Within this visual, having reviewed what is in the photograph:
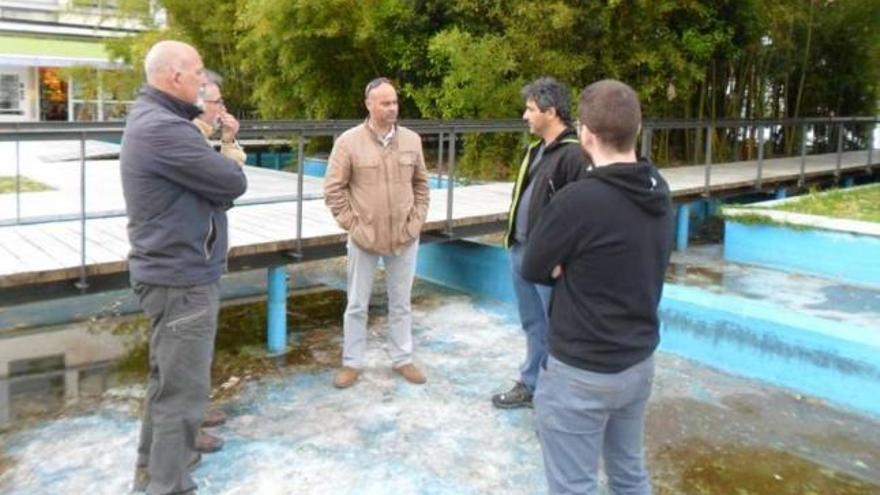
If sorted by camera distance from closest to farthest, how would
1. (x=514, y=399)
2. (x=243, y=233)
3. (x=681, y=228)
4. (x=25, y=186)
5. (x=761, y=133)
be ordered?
(x=514, y=399) → (x=243, y=233) → (x=681, y=228) → (x=761, y=133) → (x=25, y=186)

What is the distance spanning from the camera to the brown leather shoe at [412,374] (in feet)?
12.8

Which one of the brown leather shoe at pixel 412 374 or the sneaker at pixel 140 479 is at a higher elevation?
the brown leather shoe at pixel 412 374

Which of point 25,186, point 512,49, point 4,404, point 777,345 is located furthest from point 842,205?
point 25,186

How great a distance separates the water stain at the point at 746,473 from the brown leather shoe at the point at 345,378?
143cm

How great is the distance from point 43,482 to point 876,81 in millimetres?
12902

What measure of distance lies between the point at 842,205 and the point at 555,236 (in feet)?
20.0

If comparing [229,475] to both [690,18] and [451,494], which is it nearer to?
[451,494]

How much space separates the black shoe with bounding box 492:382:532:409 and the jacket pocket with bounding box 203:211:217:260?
1611 mm

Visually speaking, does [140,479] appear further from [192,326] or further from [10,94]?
[10,94]

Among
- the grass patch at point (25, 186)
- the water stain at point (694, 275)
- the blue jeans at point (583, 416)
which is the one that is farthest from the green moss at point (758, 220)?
the grass patch at point (25, 186)

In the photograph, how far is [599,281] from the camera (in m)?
1.89

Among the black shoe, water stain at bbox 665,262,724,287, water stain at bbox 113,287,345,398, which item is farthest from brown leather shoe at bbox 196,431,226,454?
water stain at bbox 665,262,724,287

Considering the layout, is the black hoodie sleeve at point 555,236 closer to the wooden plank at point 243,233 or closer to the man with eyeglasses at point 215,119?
the man with eyeglasses at point 215,119

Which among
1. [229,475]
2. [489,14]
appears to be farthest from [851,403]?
[489,14]
